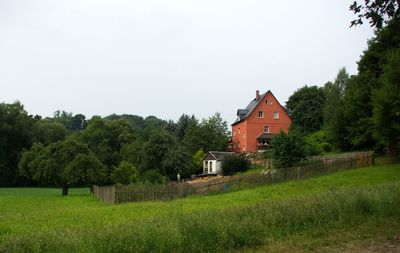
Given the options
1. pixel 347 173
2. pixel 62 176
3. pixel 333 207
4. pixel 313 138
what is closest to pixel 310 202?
pixel 333 207

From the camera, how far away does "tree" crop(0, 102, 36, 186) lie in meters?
88.3

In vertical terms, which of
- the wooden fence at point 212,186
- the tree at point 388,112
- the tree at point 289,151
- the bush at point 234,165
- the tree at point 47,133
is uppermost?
the tree at point 47,133

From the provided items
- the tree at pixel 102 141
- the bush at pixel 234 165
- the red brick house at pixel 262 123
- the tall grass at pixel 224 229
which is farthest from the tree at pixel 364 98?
the tree at pixel 102 141

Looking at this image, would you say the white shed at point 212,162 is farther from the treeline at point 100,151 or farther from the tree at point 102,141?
the tree at point 102,141

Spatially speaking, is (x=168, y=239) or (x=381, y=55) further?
(x=381, y=55)

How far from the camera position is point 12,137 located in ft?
300

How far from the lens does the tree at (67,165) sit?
167 ft

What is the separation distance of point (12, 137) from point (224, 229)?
89947mm

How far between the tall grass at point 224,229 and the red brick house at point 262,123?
207 feet

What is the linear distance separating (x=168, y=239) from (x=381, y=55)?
40456mm

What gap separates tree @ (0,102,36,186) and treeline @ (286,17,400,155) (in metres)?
57.8

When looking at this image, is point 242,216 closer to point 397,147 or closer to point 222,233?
point 222,233

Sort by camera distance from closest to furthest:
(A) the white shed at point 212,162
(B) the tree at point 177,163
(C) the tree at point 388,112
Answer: (C) the tree at point 388,112 → (B) the tree at point 177,163 → (A) the white shed at point 212,162

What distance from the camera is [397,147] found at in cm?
3734
